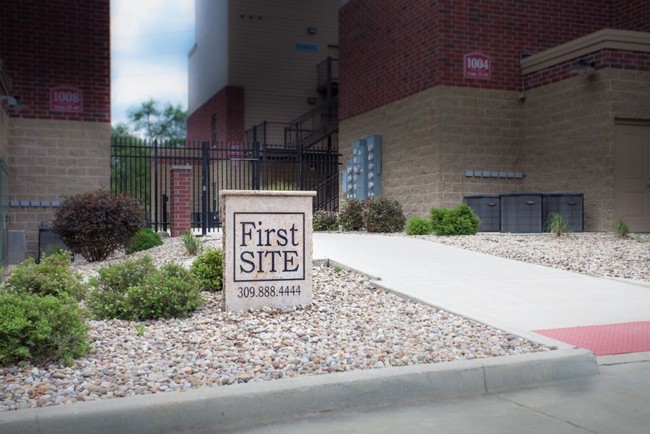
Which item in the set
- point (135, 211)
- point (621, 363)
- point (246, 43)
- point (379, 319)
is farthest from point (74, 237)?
point (246, 43)

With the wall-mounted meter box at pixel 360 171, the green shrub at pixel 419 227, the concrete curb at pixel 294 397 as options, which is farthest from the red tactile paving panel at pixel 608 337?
the wall-mounted meter box at pixel 360 171

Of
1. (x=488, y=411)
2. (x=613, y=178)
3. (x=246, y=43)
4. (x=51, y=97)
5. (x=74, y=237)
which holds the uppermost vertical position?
(x=246, y=43)

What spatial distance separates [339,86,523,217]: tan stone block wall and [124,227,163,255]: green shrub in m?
7.53

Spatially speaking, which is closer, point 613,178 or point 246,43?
point 613,178

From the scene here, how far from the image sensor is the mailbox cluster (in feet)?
72.3

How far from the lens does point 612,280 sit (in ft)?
32.8

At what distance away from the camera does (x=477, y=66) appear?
62.3 ft

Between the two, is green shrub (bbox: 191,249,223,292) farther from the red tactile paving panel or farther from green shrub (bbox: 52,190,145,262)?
green shrub (bbox: 52,190,145,262)

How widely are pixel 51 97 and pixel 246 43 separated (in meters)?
14.8

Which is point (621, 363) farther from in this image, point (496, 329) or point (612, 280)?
point (612, 280)

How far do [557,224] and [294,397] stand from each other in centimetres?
1169

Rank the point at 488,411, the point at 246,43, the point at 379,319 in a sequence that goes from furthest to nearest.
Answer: the point at 246,43 → the point at 379,319 → the point at 488,411

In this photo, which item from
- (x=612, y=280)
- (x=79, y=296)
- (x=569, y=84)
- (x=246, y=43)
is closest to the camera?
(x=79, y=296)

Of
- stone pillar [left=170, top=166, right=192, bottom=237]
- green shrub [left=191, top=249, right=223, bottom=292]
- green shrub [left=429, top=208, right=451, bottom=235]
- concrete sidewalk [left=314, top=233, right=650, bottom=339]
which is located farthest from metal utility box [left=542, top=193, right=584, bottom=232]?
green shrub [left=191, top=249, right=223, bottom=292]
